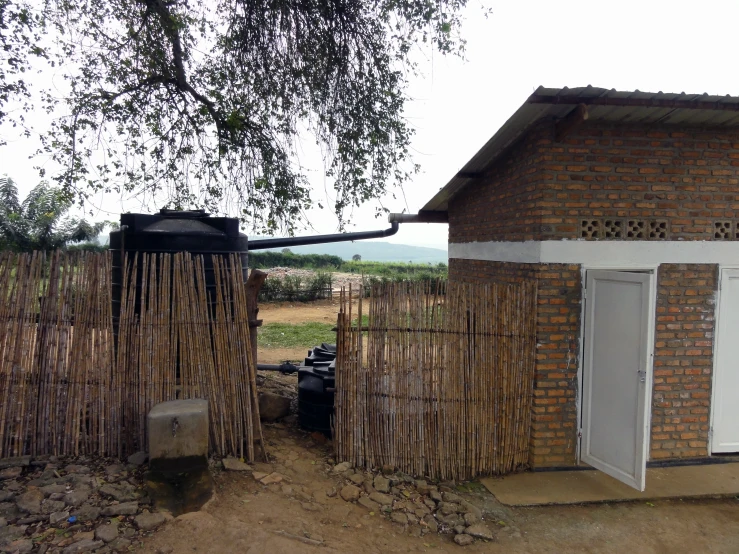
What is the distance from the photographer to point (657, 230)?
198 inches

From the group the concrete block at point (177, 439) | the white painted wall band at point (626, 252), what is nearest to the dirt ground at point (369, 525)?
the concrete block at point (177, 439)

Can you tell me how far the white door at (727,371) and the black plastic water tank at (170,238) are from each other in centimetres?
524

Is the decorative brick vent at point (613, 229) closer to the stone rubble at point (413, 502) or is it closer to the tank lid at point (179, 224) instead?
the stone rubble at point (413, 502)

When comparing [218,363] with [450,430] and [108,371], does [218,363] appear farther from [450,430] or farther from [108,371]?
[450,430]

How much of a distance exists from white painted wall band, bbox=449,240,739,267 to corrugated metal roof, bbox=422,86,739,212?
1184mm

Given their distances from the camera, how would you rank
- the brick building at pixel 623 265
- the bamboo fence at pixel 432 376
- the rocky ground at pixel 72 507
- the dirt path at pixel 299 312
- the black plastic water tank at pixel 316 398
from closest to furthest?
the rocky ground at pixel 72 507 < the bamboo fence at pixel 432 376 < the brick building at pixel 623 265 < the black plastic water tank at pixel 316 398 < the dirt path at pixel 299 312

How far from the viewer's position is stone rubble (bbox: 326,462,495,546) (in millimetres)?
3938

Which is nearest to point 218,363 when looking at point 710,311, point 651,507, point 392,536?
point 392,536

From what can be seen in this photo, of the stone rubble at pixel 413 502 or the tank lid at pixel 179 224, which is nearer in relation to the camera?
the stone rubble at pixel 413 502

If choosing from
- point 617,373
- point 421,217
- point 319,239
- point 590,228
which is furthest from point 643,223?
point 319,239

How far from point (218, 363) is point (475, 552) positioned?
2650 millimetres

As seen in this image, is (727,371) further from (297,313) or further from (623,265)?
(297,313)

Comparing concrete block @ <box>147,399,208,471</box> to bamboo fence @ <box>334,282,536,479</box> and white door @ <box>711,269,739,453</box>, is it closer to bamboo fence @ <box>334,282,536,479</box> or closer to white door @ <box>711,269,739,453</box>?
bamboo fence @ <box>334,282,536,479</box>

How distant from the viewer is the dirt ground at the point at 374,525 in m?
3.39
